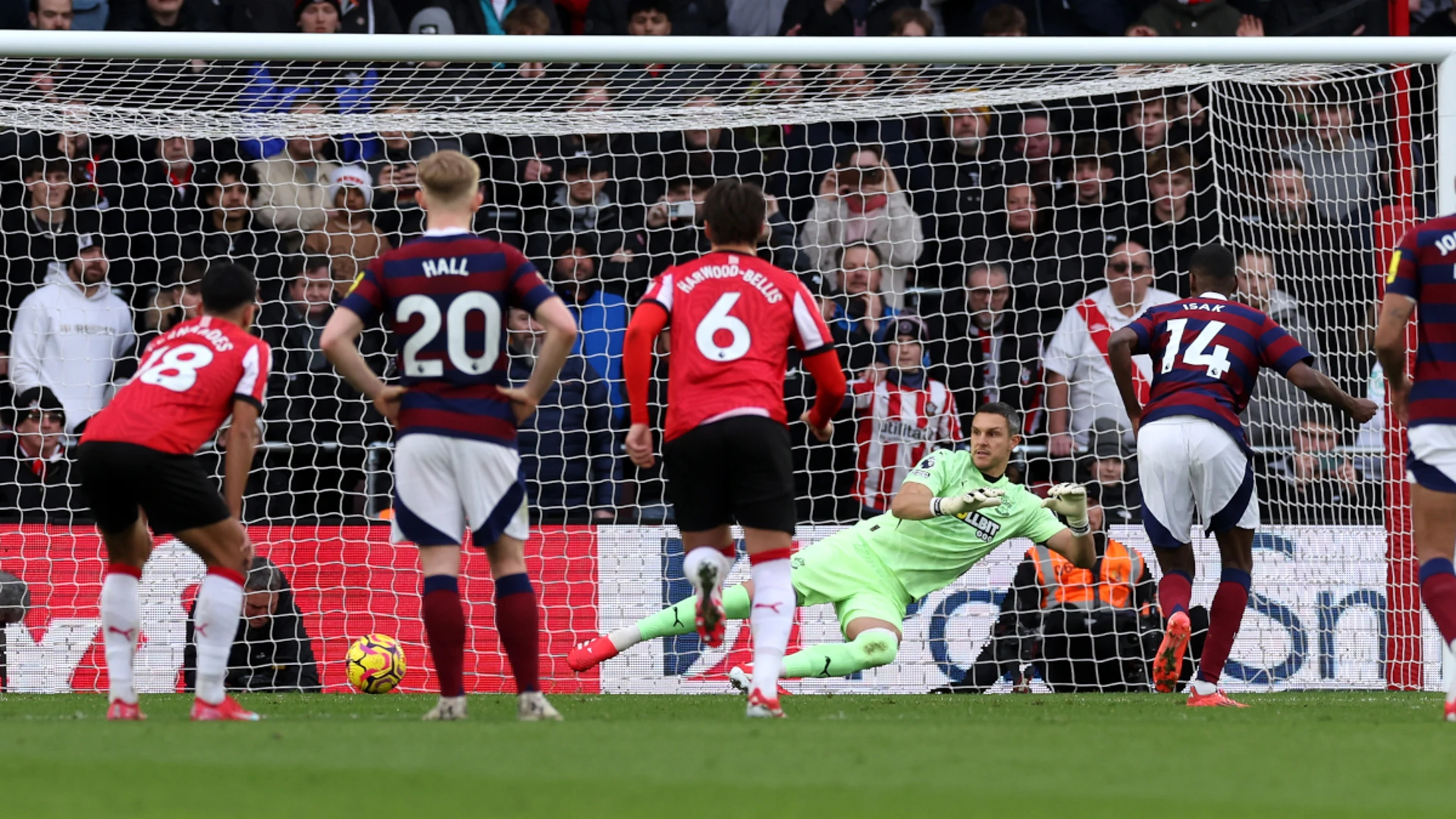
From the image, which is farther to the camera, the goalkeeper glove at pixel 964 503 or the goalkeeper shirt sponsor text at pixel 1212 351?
the goalkeeper glove at pixel 964 503

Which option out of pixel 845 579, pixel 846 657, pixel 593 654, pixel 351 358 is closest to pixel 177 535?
pixel 351 358

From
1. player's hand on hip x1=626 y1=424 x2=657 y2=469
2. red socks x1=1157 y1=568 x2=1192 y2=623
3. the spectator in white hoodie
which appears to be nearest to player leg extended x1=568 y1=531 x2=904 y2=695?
red socks x1=1157 y1=568 x2=1192 y2=623

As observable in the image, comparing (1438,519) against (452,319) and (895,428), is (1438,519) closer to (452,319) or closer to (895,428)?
(452,319)

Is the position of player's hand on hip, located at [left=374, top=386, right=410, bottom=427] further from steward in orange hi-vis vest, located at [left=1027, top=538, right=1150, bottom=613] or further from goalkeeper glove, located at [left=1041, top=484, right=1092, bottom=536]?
steward in orange hi-vis vest, located at [left=1027, top=538, right=1150, bottom=613]

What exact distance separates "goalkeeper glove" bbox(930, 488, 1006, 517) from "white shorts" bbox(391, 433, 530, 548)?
2461 mm

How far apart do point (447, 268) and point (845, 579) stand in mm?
3385

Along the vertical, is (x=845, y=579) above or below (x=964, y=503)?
below

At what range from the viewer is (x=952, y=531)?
873 centimetres

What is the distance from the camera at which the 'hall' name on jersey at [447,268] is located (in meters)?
5.91

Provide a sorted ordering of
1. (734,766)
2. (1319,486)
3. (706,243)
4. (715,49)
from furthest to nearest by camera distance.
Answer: (706,243) → (1319,486) → (715,49) → (734,766)

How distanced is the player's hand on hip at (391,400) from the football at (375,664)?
3101mm

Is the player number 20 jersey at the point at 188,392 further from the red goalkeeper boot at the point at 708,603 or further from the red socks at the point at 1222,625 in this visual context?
the red socks at the point at 1222,625

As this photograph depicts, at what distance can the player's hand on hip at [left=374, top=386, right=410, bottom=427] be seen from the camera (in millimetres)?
5930

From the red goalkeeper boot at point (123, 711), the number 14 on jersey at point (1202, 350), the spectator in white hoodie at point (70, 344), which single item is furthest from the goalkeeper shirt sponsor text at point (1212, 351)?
Answer: the spectator in white hoodie at point (70, 344)
